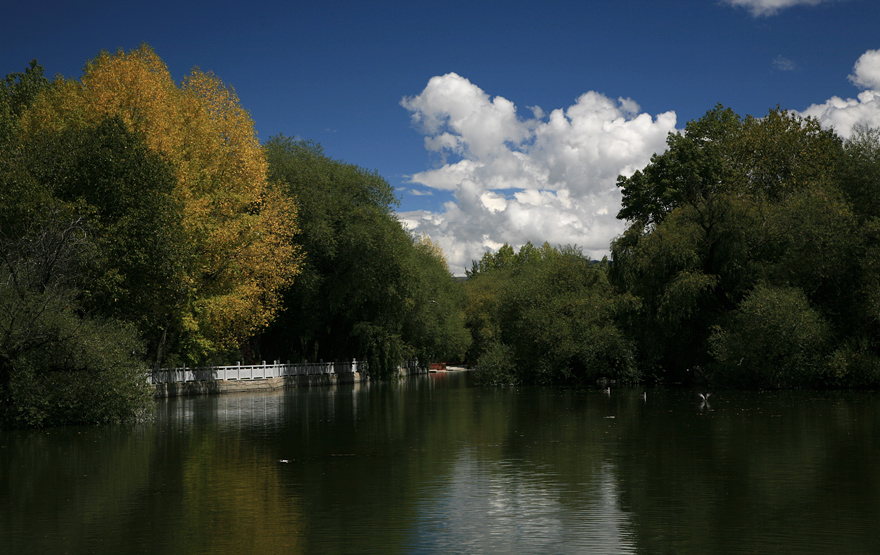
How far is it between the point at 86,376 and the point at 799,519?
20.7 metres

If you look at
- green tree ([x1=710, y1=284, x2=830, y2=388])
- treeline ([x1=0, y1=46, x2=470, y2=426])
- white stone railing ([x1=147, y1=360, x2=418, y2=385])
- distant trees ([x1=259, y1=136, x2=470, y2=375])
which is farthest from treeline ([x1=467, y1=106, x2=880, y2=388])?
white stone railing ([x1=147, y1=360, x2=418, y2=385])

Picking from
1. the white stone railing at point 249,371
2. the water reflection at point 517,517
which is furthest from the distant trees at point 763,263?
the water reflection at point 517,517

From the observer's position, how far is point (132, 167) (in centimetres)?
2883

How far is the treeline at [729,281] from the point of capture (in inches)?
1423

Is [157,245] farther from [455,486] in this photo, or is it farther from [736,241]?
[736,241]

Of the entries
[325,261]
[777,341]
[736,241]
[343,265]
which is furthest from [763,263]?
[325,261]

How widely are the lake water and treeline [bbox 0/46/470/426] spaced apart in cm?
254

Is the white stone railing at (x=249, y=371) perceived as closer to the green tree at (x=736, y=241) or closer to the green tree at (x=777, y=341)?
the green tree at (x=736, y=241)

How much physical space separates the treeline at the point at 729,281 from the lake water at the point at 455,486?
12.1 m

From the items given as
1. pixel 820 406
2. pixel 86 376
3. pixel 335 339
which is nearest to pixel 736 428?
pixel 820 406

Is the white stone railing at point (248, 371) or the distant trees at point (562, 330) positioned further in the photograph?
the distant trees at point (562, 330)

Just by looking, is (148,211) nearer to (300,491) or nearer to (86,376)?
(86,376)

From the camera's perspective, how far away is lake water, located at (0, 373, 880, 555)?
9258 millimetres

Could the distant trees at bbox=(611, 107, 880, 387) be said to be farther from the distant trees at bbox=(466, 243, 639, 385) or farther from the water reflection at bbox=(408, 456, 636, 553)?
the water reflection at bbox=(408, 456, 636, 553)
